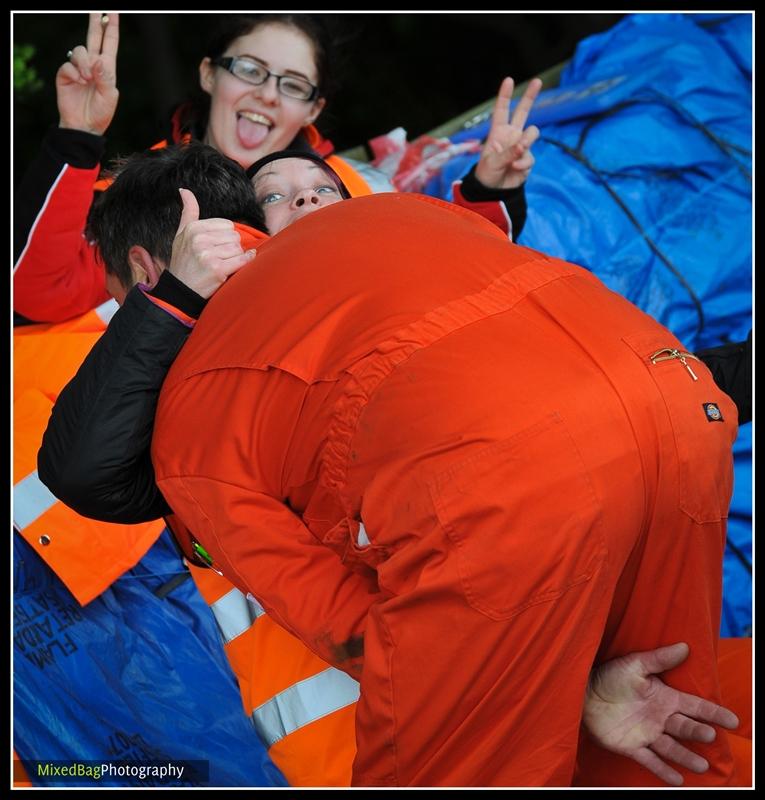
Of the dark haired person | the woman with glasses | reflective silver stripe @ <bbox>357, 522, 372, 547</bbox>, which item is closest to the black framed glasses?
the woman with glasses

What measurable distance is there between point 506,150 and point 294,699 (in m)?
1.47

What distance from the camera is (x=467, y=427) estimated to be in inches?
52.3

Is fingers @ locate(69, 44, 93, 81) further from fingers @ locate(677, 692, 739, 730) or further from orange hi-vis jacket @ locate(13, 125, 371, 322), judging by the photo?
fingers @ locate(677, 692, 739, 730)

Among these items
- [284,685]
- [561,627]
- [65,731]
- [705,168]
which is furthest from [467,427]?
[705,168]

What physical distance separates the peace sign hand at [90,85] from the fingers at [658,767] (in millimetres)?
1881

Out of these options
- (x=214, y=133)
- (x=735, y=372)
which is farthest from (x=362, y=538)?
(x=214, y=133)

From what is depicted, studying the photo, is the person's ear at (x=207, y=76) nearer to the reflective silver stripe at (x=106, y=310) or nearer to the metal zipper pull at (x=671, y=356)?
the reflective silver stripe at (x=106, y=310)

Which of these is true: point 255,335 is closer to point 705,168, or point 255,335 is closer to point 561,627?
point 561,627

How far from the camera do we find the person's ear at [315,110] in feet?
10.1

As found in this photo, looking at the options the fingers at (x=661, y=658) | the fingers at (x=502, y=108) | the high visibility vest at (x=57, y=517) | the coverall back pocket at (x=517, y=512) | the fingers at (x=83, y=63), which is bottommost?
the high visibility vest at (x=57, y=517)

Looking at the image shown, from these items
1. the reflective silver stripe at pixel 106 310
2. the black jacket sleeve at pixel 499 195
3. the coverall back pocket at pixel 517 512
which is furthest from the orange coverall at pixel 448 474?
the reflective silver stripe at pixel 106 310

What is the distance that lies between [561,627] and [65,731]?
1.59 metres

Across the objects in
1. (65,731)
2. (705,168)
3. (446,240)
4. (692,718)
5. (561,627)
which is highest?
(446,240)

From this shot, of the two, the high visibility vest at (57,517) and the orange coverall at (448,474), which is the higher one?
the orange coverall at (448,474)
